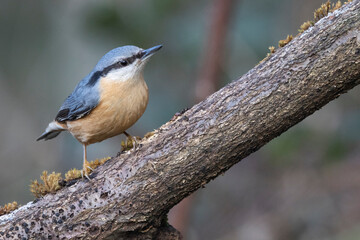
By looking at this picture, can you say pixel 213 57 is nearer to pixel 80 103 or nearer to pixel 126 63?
pixel 126 63

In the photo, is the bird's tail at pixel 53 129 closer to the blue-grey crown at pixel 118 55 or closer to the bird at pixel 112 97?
the bird at pixel 112 97

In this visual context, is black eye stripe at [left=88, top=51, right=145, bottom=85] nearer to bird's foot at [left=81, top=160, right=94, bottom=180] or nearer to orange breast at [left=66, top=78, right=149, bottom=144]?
orange breast at [left=66, top=78, right=149, bottom=144]

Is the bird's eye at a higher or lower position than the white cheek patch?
higher

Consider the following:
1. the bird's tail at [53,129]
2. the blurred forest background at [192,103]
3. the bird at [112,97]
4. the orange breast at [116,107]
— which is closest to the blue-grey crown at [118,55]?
the bird at [112,97]

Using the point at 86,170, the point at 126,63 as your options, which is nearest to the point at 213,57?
the point at 126,63

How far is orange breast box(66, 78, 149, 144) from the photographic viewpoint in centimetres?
370

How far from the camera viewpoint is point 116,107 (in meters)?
3.70

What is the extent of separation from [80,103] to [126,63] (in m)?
0.53

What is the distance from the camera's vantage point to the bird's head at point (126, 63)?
150 inches

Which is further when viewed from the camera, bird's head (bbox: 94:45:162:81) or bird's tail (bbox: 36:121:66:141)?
bird's tail (bbox: 36:121:66:141)

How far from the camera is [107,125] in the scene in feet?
12.3

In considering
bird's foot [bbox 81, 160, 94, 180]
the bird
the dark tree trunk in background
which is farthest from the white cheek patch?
the dark tree trunk in background

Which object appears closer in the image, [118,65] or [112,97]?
[112,97]

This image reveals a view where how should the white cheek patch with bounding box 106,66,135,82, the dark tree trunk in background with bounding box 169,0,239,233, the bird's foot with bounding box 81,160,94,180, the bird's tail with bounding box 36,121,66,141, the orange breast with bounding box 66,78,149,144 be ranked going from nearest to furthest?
the bird's foot with bounding box 81,160,94,180
the orange breast with bounding box 66,78,149,144
the white cheek patch with bounding box 106,66,135,82
the bird's tail with bounding box 36,121,66,141
the dark tree trunk in background with bounding box 169,0,239,233
